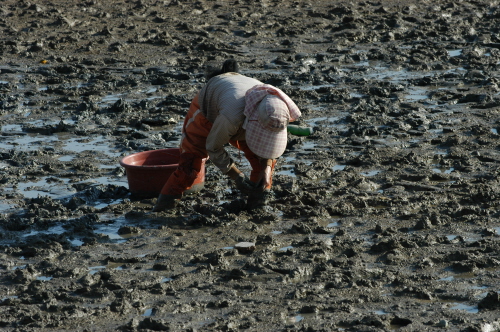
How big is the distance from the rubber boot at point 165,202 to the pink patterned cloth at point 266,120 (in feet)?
3.05

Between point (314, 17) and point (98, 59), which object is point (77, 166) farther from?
point (314, 17)

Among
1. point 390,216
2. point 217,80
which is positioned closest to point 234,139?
point 217,80

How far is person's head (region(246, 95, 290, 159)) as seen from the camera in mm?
5555

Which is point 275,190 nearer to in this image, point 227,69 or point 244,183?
point 244,183

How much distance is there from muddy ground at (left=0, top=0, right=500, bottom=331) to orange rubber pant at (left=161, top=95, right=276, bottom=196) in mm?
237

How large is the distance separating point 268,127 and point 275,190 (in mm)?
1274

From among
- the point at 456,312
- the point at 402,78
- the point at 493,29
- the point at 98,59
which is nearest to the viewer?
the point at 456,312

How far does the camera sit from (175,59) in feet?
38.8

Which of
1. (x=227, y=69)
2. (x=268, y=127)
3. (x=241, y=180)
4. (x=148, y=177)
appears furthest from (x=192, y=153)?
(x=268, y=127)

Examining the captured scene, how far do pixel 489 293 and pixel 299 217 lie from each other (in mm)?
1948

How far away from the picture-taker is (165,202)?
250 inches

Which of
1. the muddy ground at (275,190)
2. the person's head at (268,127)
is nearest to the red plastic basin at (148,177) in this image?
the muddy ground at (275,190)

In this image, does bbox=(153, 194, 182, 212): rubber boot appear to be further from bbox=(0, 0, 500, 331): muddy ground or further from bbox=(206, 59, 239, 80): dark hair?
bbox=(206, 59, 239, 80): dark hair

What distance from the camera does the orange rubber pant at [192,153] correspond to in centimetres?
616
